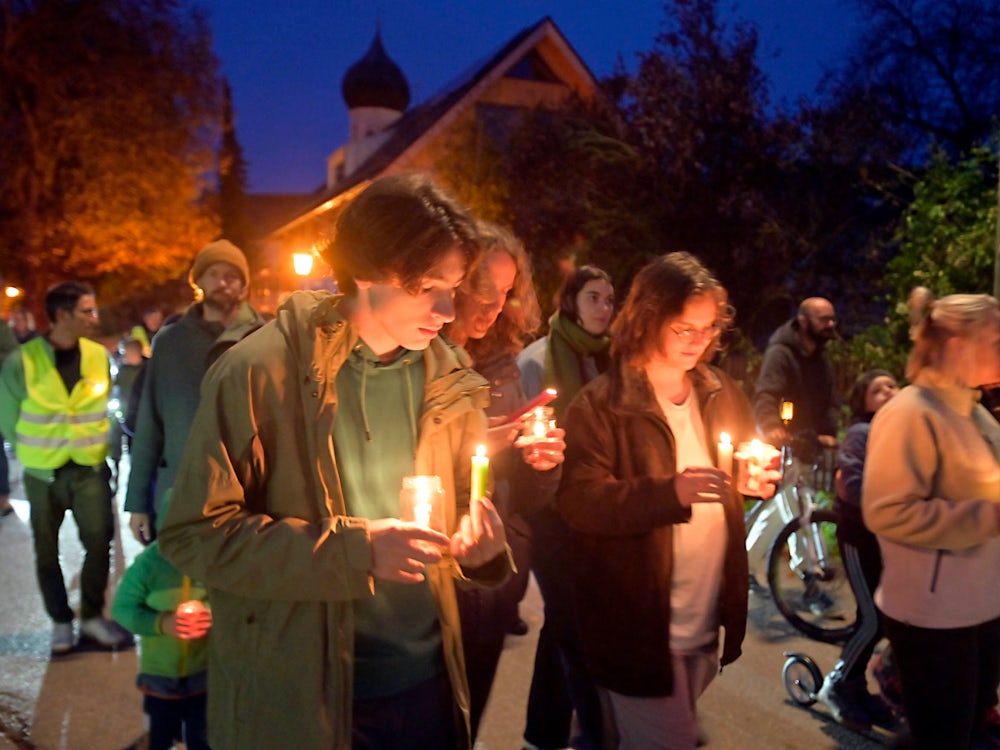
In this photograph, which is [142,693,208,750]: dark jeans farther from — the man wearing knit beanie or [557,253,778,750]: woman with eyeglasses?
[557,253,778,750]: woman with eyeglasses

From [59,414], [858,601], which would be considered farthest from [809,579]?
[59,414]

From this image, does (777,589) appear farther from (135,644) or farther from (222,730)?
(222,730)

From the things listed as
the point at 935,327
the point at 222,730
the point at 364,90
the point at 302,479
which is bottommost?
the point at 222,730

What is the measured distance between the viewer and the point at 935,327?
10.5ft

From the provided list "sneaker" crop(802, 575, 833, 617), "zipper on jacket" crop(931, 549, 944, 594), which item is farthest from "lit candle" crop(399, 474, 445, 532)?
"sneaker" crop(802, 575, 833, 617)

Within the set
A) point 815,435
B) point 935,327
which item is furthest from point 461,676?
point 815,435

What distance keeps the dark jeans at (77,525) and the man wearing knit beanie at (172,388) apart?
1.05 meters

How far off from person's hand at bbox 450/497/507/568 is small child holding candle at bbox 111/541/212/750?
1.24 meters

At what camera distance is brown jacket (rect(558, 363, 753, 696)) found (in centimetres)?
280

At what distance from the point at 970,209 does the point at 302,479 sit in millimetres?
8499

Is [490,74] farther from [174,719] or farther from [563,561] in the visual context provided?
[174,719]

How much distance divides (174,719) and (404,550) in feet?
6.95

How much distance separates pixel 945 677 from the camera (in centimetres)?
300

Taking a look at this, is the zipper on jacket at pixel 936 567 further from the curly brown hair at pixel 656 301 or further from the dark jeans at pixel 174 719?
the dark jeans at pixel 174 719
